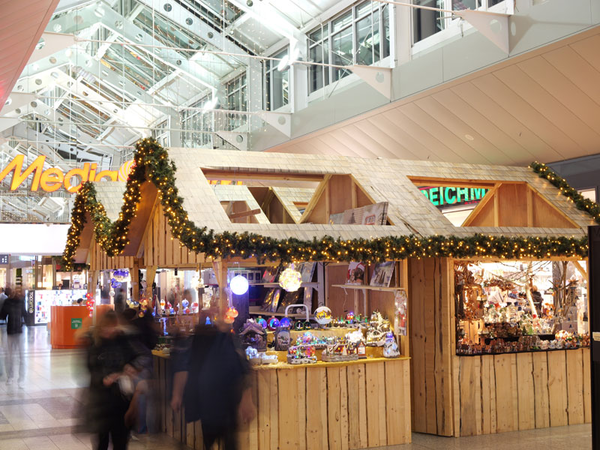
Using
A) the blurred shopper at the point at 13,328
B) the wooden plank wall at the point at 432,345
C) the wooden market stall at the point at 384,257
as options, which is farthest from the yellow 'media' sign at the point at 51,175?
the wooden plank wall at the point at 432,345

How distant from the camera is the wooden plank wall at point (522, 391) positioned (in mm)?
7766

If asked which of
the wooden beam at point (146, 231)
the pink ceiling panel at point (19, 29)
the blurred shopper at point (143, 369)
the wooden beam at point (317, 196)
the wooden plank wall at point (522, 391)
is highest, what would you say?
the pink ceiling panel at point (19, 29)

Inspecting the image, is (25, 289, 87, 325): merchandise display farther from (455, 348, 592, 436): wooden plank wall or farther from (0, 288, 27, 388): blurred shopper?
(455, 348, 592, 436): wooden plank wall

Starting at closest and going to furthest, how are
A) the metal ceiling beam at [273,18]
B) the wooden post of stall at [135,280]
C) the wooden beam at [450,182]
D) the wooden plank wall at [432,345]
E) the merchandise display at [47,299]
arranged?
1. the wooden plank wall at [432,345]
2. the wooden beam at [450,182]
3. the wooden post of stall at [135,280]
4. the metal ceiling beam at [273,18]
5. the merchandise display at [47,299]

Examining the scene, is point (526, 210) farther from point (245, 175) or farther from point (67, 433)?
point (67, 433)

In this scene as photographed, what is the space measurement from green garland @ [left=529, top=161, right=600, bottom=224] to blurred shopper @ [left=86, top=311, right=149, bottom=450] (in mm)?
6221

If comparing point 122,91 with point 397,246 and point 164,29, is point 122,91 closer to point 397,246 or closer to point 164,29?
point 164,29

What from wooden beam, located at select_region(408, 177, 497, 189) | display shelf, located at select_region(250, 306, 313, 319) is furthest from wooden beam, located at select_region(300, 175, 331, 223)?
display shelf, located at select_region(250, 306, 313, 319)

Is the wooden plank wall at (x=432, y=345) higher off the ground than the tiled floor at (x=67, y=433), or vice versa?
the wooden plank wall at (x=432, y=345)

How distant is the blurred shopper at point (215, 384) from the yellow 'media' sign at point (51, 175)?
14768mm

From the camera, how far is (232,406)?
499 centimetres

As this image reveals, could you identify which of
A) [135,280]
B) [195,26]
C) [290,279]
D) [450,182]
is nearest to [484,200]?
[450,182]

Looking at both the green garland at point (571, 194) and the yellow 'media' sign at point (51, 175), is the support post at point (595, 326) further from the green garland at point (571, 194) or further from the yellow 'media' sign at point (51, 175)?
the yellow 'media' sign at point (51, 175)

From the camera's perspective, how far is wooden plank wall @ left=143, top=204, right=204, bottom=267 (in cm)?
817
